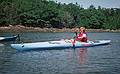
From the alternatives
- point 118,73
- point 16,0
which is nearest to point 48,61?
point 118,73

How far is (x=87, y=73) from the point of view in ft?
67.4

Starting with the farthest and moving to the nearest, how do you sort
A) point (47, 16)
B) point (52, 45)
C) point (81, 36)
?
point (47, 16), point (81, 36), point (52, 45)

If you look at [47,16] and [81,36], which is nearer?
[81,36]

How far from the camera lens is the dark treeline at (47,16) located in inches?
4446

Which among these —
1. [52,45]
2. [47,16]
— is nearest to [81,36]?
[52,45]

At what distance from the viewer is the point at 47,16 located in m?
123

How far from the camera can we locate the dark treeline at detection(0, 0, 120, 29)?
113m

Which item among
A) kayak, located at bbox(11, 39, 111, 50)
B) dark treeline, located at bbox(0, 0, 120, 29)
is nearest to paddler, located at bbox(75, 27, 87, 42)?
kayak, located at bbox(11, 39, 111, 50)

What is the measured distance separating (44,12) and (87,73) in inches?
4136

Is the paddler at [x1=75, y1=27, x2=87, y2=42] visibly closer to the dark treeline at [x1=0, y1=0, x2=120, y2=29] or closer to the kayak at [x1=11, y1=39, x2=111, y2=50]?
the kayak at [x1=11, y1=39, x2=111, y2=50]

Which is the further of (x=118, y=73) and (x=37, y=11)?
(x=37, y=11)

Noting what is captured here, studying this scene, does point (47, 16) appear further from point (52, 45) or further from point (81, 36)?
point (52, 45)

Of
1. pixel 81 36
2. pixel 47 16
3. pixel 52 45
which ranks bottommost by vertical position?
pixel 52 45

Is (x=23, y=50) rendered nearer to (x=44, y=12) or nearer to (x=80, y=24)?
(x=44, y=12)
